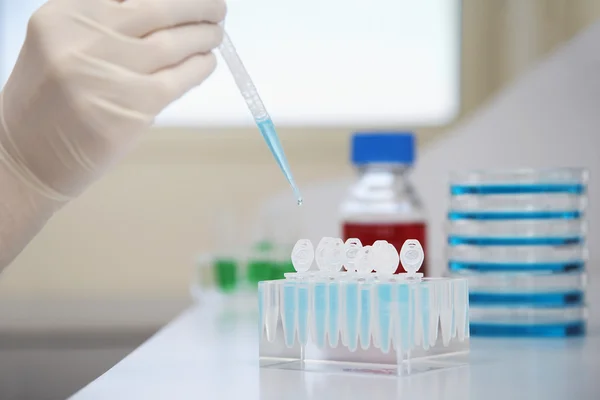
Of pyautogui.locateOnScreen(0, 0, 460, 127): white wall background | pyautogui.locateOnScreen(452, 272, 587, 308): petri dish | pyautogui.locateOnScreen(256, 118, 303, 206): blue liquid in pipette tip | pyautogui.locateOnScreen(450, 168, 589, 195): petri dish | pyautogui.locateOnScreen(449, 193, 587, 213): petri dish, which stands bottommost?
pyautogui.locateOnScreen(452, 272, 587, 308): petri dish

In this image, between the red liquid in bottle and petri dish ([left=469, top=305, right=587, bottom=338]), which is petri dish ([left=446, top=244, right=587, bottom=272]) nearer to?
petri dish ([left=469, top=305, right=587, bottom=338])

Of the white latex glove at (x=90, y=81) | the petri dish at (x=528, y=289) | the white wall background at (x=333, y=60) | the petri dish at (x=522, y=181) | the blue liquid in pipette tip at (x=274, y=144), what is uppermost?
the white wall background at (x=333, y=60)

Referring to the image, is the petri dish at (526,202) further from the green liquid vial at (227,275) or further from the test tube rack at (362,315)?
the green liquid vial at (227,275)

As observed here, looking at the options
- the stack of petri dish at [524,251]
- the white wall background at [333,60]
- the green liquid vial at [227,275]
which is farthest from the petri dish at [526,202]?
the white wall background at [333,60]

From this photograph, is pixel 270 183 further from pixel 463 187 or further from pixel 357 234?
pixel 463 187

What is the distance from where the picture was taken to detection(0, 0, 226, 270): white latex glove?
140 cm

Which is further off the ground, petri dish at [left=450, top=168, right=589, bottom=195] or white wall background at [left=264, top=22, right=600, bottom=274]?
white wall background at [left=264, top=22, right=600, bottom=274]

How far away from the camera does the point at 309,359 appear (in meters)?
1.08

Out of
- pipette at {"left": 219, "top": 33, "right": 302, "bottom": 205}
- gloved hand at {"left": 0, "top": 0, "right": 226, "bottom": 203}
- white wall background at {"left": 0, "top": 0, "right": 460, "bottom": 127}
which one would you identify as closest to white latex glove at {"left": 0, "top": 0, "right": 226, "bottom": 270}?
gloved hand at {"left": 0, "top": 0, "right": 226, "bottom": 203}

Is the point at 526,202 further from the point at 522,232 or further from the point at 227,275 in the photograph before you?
the point at 227,275

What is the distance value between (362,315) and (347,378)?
0.25 ft

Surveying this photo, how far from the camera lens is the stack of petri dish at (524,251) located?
138 centimetres

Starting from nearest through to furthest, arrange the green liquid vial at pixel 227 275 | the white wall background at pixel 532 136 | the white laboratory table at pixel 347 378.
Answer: the white laboratory table at pixel 347 378, the green liquid vial at pixel 227 275, the white wall background at pixel 532 136

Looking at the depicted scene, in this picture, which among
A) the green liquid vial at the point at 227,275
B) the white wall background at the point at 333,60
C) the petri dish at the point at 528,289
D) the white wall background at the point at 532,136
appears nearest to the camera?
the petri dish at the point at 528,289
